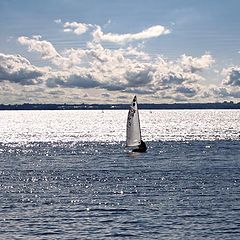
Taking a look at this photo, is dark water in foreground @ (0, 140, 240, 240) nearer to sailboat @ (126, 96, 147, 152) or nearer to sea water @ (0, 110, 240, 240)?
sea water @ (0, 110, 240, 240)

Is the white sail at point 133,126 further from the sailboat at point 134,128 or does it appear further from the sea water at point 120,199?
the sea water at point 120,199

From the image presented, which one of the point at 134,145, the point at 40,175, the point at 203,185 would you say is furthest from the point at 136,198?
the point at 134,145

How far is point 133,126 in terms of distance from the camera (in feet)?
416

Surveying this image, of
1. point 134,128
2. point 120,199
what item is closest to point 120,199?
point 120,199

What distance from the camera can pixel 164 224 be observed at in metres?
55.4

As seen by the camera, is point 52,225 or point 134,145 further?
point 134,145

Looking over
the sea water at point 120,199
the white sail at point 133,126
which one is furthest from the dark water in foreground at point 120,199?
the white sail at point 133,126

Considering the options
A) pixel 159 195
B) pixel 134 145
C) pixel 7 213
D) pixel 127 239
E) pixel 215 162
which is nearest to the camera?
pixel 127 239

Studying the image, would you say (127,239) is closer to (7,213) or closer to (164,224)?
(164,224)

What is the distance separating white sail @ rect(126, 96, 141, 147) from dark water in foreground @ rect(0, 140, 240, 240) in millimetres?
9837

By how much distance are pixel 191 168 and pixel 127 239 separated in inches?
2092

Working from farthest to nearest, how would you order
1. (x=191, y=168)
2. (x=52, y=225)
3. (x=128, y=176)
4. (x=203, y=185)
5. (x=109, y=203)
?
(x=191, y=168), (x=128, y=176), (x=203, y=185), (x=109, y=203), (x=52, y=225)

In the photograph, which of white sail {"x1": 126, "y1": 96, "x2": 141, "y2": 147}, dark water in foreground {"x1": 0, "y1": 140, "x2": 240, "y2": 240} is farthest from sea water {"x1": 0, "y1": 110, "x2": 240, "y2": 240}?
white sail {"x1": 126, "y1": 96, "x2": 141, "y2": 147}

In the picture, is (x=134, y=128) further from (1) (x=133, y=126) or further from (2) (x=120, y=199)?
(2) (x=120, y=199)
